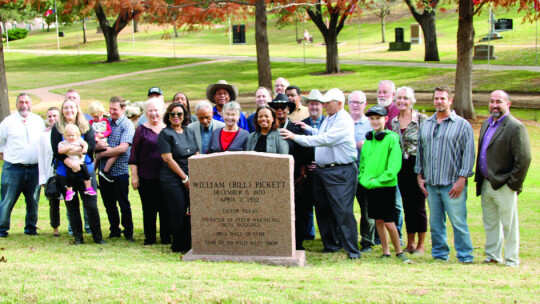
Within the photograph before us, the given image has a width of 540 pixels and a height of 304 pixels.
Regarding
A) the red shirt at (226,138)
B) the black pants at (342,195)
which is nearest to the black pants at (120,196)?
the red shirt at (226,138)

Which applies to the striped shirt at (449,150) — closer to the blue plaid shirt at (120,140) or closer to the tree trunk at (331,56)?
the blue plaid shirt at (120,140)

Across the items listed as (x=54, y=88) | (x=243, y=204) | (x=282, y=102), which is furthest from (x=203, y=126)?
(x=54, y=88)

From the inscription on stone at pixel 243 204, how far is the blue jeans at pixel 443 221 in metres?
1.92

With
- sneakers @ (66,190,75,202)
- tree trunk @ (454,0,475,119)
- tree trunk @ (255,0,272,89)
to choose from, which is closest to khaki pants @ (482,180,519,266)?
sneakers @ (66,190,75,202)

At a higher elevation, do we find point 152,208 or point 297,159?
point 297,159

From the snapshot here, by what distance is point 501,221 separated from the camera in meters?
7.96

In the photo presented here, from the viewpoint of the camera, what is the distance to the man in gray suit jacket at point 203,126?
8.86 metres

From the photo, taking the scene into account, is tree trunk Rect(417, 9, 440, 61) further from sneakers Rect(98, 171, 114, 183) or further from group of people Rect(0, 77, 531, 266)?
sneakers Rect(98, 171, 114, 183)

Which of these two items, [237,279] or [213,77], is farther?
[213,77]

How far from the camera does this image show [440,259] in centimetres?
822

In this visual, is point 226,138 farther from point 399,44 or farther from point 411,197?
point 399,44

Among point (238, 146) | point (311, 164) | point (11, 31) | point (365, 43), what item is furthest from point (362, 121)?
point (11, 31)

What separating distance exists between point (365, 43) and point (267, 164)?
50178mm

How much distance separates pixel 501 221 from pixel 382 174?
1.59 m
